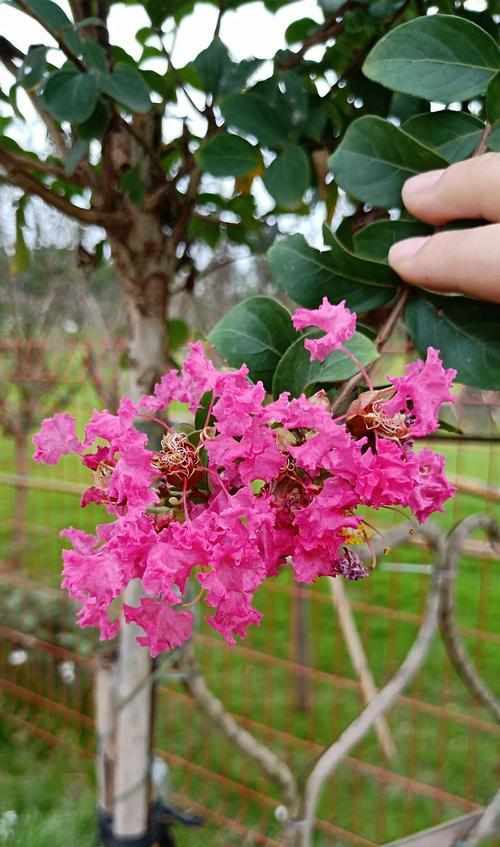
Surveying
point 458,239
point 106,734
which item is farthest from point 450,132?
point 106,734

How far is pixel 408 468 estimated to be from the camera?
38 centimetres

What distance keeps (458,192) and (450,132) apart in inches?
4.4

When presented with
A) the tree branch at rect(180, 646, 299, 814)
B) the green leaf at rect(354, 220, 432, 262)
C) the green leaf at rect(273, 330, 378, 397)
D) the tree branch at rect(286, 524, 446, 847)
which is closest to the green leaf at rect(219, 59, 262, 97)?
the green leaf at rect(354, 220, 432, 262)

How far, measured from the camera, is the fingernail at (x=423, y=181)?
1.64 feet

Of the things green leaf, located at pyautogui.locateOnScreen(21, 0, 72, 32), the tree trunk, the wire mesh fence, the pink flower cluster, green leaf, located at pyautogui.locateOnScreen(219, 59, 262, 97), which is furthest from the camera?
the wire mesh fence

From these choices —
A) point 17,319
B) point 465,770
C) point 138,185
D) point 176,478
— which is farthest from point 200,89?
point 17,319

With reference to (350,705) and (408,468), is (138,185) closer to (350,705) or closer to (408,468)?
(408,468)

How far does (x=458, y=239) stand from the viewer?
450 mm

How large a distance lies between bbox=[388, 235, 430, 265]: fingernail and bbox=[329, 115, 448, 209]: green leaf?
60mm

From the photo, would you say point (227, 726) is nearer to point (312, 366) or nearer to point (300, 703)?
point (312, 366)

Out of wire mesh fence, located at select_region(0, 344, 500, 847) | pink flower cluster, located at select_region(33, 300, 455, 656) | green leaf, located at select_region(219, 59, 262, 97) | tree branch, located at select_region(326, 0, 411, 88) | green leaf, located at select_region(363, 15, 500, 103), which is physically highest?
tree branch, located at select_region(326, 0, 411, 88)

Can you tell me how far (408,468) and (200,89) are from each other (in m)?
0.63

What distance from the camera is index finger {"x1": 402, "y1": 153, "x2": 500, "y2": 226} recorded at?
447 mm

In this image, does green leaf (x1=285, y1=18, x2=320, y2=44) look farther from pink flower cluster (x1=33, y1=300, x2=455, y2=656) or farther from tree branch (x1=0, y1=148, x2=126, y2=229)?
pink flower cluster (x1=33, y1=300, x2=455, y2=656)
